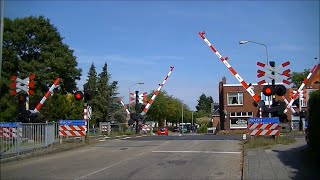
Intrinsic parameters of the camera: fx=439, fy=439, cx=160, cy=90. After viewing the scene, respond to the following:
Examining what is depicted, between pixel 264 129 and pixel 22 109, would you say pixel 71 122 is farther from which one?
pixel 264 129

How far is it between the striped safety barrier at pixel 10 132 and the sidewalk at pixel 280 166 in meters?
9.43

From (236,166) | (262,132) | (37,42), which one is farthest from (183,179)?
(37,42)

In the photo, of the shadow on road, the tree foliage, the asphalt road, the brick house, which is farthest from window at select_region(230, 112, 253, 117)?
the asphalt road

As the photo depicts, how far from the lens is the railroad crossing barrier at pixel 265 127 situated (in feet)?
71.6

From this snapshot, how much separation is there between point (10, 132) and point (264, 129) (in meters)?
12.2

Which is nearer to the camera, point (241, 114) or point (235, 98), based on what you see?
point (241, 114)

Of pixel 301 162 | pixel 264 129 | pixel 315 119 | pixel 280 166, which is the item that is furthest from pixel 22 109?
pixel 315 119

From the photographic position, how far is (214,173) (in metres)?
13.4

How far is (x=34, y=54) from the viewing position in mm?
49906

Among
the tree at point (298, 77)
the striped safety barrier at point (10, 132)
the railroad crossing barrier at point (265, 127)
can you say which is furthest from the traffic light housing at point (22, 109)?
the tree at point (298, 77)

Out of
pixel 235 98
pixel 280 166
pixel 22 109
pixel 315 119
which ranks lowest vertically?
pixel 280 166

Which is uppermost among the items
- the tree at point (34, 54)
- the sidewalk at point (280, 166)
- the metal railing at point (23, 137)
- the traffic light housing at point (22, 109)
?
the tree at point (34, 54)

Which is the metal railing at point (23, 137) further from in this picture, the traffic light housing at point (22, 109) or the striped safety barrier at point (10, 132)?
the traffic light housing at point (22, 109)

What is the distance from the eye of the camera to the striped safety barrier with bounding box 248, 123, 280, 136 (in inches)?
867
